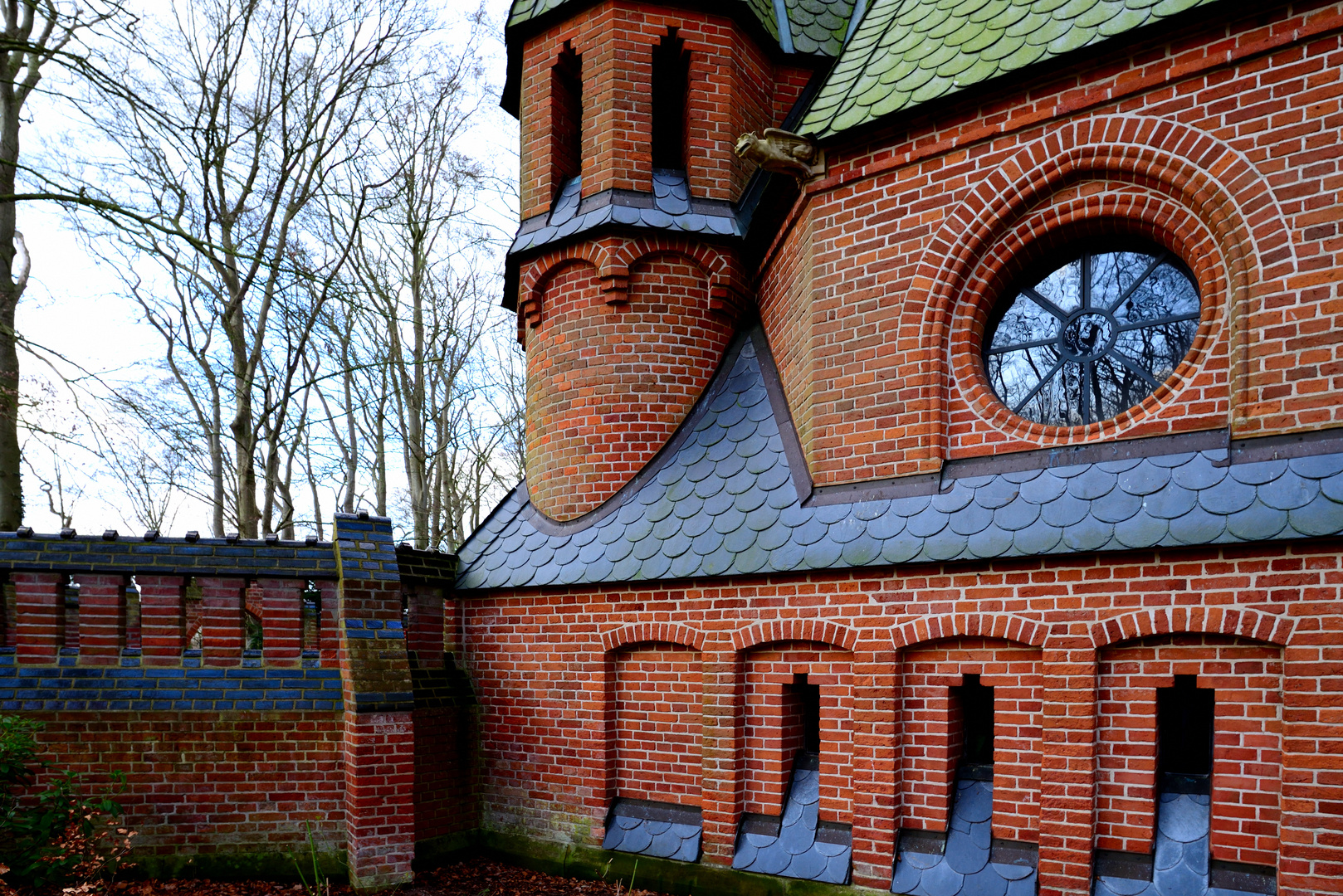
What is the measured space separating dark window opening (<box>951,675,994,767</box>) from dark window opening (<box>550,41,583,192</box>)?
5.77m

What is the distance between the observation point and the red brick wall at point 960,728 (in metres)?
5.18

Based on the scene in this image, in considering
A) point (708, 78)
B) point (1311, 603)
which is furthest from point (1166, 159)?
point (708, 78)

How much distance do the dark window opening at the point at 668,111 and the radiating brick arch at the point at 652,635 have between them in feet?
14.8

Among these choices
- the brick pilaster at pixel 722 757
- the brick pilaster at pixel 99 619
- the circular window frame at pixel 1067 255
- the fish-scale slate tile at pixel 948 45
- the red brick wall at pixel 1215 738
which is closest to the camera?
the red brick wall at pixel 1215 738

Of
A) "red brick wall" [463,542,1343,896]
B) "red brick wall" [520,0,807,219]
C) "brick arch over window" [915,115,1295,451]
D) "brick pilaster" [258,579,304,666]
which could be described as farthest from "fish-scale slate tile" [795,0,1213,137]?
"brick pilaster" [258,579,304,666]

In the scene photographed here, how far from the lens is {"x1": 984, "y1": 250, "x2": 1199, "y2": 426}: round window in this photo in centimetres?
539

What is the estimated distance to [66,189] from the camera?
633cm

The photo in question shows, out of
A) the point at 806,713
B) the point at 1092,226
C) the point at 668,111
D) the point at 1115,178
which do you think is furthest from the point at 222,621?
the point at 1115,178

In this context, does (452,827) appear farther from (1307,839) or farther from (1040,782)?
(1307,839)

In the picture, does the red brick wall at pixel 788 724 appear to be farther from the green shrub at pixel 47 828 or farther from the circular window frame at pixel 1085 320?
the green shrub at pixel 47 828

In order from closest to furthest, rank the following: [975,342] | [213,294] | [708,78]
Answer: [975,342] → [708,78] → [213,294]

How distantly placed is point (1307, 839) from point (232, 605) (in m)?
6.95

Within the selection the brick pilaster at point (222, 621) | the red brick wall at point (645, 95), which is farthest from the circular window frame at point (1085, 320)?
the brick pilaster at point (222, 621)

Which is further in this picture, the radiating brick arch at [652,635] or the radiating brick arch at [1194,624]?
the radiating brick arch at [652,635]
